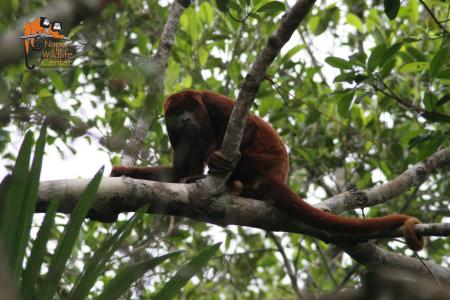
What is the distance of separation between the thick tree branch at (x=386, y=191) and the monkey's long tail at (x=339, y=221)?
26cm

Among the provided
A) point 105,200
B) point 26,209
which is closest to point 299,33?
point 105,200

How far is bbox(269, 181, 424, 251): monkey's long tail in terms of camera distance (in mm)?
2652

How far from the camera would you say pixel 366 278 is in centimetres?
67

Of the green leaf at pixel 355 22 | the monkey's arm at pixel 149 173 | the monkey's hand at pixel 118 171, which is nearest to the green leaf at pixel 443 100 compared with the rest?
the monkey's arm at pixel 149 173

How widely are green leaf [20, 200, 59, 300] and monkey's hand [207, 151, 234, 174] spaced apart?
1.13 meters

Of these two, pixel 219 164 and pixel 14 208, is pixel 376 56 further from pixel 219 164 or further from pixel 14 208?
pixel 14 208

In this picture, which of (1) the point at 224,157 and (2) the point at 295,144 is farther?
(2) the point at 295,144

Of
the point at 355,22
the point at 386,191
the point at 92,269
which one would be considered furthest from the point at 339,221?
the point at 355,22

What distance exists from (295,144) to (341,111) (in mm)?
1676

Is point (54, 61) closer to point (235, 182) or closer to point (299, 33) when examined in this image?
point (235, 182)

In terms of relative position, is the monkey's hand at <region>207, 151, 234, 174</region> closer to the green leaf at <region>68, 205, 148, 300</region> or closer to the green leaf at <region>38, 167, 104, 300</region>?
the green leaf at <region>38, 167, 104, 300</region>

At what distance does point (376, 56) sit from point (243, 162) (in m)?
1.15

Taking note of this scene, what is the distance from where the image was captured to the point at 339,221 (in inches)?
110

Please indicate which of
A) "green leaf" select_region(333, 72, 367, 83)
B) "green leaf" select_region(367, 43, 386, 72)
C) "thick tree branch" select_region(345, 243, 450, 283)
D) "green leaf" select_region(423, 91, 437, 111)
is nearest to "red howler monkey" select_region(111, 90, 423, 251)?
"thick tree branch" select_region(345, 243, 450, 283)
